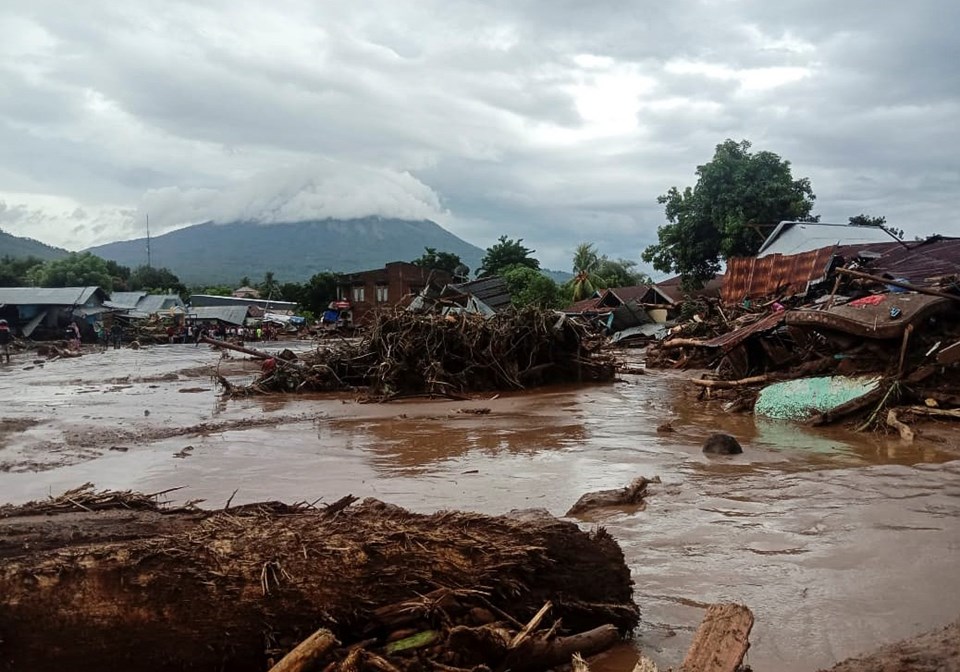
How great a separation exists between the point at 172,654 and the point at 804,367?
10559mm

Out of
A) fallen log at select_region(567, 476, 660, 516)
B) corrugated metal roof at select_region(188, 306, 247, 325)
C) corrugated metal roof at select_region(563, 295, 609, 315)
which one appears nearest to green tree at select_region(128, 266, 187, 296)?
corrugated metal roof at select_region(188, 306, 247, 325)

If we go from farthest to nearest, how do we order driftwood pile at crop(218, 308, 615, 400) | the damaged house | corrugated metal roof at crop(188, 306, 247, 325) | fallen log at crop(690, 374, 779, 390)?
corrugated metal roof at crop(188, 306, 247, 325), the damaged house, driftwood pile at crop(218, 308, 615, 400), fallen log at crop(690, 374, 779, 390)

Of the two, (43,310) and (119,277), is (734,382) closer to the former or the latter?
(43,310)

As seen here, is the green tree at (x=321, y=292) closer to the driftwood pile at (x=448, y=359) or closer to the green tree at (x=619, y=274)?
the green tree at (x=619, y=274)

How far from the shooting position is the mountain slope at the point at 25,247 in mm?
137000

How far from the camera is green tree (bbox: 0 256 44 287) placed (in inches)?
2275

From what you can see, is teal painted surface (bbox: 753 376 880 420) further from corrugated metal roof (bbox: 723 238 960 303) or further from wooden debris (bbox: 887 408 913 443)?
corrugated metal roof (bbox: 723 238 960 303)

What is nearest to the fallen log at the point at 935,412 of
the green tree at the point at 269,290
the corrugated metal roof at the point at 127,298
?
the corrugated metal roof at the point at 127,298

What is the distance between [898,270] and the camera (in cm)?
1525

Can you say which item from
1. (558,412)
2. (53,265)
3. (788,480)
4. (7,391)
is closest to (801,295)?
(558,412)

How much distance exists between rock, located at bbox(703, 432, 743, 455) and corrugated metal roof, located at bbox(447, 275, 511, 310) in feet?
72.4

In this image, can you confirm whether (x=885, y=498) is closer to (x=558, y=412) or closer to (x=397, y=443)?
(x=397, y=443)

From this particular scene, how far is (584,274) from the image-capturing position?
53.7 m

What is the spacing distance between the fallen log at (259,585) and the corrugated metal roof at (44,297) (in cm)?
4374
